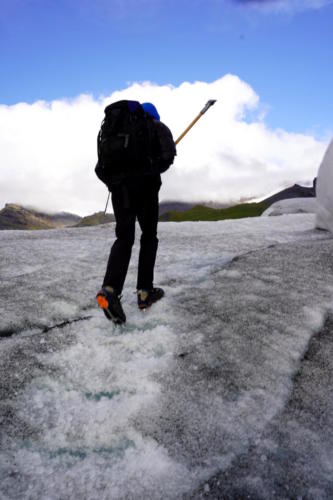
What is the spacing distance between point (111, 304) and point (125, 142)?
2.06 metres

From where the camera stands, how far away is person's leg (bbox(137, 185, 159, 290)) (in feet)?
17.6

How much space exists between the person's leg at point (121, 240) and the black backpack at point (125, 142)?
0.24 m

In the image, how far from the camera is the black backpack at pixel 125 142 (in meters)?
4.92

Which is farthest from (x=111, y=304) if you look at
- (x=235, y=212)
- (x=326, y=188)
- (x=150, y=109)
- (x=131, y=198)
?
(x=235, y=212)

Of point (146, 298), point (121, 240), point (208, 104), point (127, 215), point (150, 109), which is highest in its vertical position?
point (208, 104)

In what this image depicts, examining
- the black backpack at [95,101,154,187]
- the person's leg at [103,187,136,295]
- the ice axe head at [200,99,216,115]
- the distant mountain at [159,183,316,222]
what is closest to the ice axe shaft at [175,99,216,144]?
the ice axe head at [200,99,216,115]

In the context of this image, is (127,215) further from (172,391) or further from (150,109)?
(172,391)

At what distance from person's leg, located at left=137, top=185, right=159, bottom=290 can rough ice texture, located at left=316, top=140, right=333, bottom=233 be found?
6508 millimetres

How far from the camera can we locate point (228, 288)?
251 inches

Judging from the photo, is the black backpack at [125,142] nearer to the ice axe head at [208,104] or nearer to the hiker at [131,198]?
the hiker at [131,198]

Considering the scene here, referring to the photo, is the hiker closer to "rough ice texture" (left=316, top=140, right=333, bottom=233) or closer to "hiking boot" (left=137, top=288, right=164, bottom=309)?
"hiking boot" (left=137, top=288, right=164, bottom=309)

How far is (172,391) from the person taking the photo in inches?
150

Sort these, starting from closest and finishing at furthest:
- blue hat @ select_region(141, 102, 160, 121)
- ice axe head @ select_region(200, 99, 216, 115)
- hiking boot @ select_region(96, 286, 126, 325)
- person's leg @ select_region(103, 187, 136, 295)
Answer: hiking boot @ select_region(96, 286, 126, 325) → person's leg @ select_region(103, 187, 136, 295) → blue hat @ select_region(141, 102, 160, 121) → ice axe head @ select_region(200, 99, 216, 115)

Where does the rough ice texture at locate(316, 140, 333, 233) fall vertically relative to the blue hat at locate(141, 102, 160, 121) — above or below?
below
